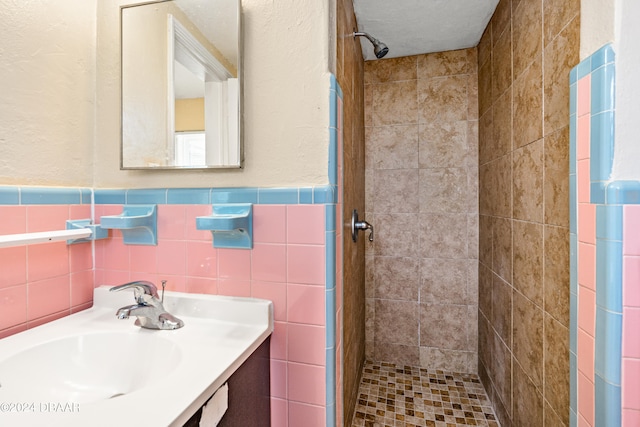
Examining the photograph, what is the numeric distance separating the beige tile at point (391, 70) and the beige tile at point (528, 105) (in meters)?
0.88

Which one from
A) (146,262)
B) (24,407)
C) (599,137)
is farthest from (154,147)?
(599,137)

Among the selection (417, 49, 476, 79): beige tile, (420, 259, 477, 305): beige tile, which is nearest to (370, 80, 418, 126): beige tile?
(417, 49, 476, 79): beige tile

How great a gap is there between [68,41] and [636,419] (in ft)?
6.44

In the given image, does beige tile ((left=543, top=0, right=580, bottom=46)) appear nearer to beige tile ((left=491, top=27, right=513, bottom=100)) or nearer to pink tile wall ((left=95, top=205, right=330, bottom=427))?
beige tile ((left=491, top=27, right=513, bottom=100))

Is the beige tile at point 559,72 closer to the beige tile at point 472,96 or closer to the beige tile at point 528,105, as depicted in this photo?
the beige tile at point 528,105

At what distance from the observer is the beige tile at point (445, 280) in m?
2.07

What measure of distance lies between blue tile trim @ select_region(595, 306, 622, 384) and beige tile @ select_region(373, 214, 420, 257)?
4.51ft

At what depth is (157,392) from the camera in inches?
23.2

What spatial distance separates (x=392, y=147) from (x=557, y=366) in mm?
1542

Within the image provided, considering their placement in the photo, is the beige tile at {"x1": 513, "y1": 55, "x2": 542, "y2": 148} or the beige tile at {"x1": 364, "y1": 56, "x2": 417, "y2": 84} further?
the beige tile at {"x1": 364, "y1": 56, "x2": 417, "y2": 84}

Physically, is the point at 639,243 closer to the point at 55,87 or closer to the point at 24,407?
the point at 24,407

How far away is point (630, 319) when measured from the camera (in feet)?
2.42

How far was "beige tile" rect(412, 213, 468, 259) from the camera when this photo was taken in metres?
2.07

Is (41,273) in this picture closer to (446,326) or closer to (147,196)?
(147,196)
